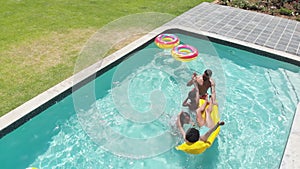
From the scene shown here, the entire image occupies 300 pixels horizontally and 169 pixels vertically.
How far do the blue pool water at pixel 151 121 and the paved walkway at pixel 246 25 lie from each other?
1.10 metres

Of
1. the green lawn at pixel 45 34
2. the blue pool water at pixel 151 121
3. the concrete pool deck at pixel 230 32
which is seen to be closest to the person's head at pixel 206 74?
the blue pool water at pixel 151 121

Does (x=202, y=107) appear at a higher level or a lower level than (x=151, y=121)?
higher

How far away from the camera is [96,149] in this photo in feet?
19.4

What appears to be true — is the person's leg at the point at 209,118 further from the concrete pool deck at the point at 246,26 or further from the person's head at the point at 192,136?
the concrete pool deck at the point at 246,26

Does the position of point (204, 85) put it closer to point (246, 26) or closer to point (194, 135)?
point (194, 135)

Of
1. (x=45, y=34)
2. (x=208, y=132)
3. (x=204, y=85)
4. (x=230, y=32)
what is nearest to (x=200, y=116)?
(x=208, y=132)

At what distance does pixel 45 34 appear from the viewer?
891 cm

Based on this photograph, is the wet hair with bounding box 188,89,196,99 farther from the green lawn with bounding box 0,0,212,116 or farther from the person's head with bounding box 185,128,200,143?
the green lawn with bounding box 0,0,212,116

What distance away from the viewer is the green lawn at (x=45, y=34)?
6.75 meters

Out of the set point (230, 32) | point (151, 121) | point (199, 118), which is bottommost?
point (151, 121)

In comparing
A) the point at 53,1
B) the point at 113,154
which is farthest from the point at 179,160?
the point at 53,1

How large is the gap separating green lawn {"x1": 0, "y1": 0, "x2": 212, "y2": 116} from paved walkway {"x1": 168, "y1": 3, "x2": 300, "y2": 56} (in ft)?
2.50

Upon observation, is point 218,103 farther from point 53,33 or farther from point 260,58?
point 53,33

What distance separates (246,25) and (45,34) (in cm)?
622
